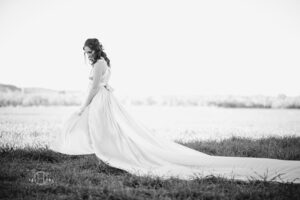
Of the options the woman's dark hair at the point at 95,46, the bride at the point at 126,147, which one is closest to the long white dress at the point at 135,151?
the bride at the point at 126,147

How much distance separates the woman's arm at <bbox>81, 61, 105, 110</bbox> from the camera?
7.25 metres

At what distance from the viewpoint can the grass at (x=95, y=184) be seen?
5.05 m

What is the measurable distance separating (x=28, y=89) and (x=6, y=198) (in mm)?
21527

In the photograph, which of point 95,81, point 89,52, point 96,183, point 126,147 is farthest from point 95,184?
point 89,52

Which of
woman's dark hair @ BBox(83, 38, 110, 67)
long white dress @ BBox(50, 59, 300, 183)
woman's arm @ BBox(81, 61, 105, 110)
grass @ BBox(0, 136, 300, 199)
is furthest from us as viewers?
woman's dark hair @ BBox(83, 38, 110, 67)

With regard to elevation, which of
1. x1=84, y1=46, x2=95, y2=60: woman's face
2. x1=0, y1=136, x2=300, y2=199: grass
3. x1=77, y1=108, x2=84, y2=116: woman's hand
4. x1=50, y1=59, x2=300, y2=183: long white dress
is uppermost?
x1=84, y1=46, x2=95, y2=60: woman's face

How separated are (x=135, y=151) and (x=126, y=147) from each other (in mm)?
189

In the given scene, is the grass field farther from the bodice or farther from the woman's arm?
the bodice

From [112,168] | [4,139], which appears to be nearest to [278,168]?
[112,168]

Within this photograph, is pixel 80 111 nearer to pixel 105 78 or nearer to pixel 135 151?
pixel 105 78

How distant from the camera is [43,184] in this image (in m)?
5.61

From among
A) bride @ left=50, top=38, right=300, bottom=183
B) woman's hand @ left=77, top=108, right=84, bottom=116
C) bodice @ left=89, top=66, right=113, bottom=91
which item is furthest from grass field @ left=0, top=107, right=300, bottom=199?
bodice @ left=89, top=66, right=113, bottom=91

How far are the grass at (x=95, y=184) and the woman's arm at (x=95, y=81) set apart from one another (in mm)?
1263

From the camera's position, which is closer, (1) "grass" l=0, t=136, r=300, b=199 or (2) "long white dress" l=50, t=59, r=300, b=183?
(1) "grass" l=0, t=136, r=300, b=199
